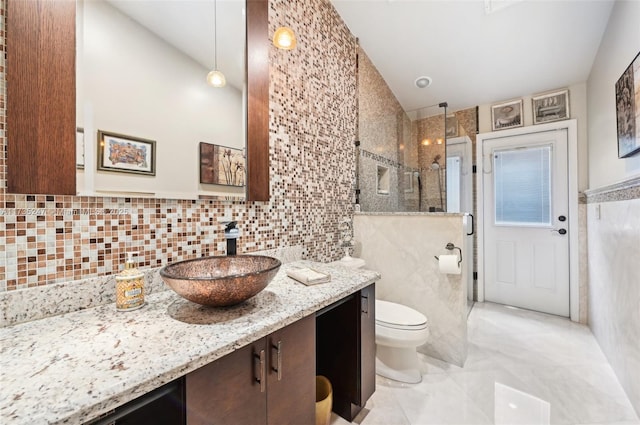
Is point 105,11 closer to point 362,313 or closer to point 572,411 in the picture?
point 362,313

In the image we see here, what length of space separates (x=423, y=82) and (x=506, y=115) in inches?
A: 46.5

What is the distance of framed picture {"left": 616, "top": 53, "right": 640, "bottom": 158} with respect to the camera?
153 cm

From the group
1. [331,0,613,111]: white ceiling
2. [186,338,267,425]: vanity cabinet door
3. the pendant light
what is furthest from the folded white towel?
[331,0,613,111]: white ceiling

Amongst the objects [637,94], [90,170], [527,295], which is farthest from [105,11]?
[527,295]

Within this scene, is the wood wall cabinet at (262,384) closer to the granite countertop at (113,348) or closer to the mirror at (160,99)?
the granite countertop at (113,348)

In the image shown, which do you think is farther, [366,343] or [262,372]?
[366,343]

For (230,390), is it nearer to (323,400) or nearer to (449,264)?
(323,400)

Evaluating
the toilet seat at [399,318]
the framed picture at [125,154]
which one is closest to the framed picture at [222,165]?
the framed picture at [125,154]

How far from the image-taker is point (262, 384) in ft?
2.68

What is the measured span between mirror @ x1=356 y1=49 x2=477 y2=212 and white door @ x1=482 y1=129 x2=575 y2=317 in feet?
2.41

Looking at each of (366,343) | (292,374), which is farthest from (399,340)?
(292,374)

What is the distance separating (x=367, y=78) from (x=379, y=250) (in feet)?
5.73

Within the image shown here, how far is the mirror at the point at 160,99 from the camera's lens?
951 millimetres

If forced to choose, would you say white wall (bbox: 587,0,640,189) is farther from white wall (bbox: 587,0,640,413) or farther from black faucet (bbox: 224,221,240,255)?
black faucet (bbox: 224,221,240,255)
